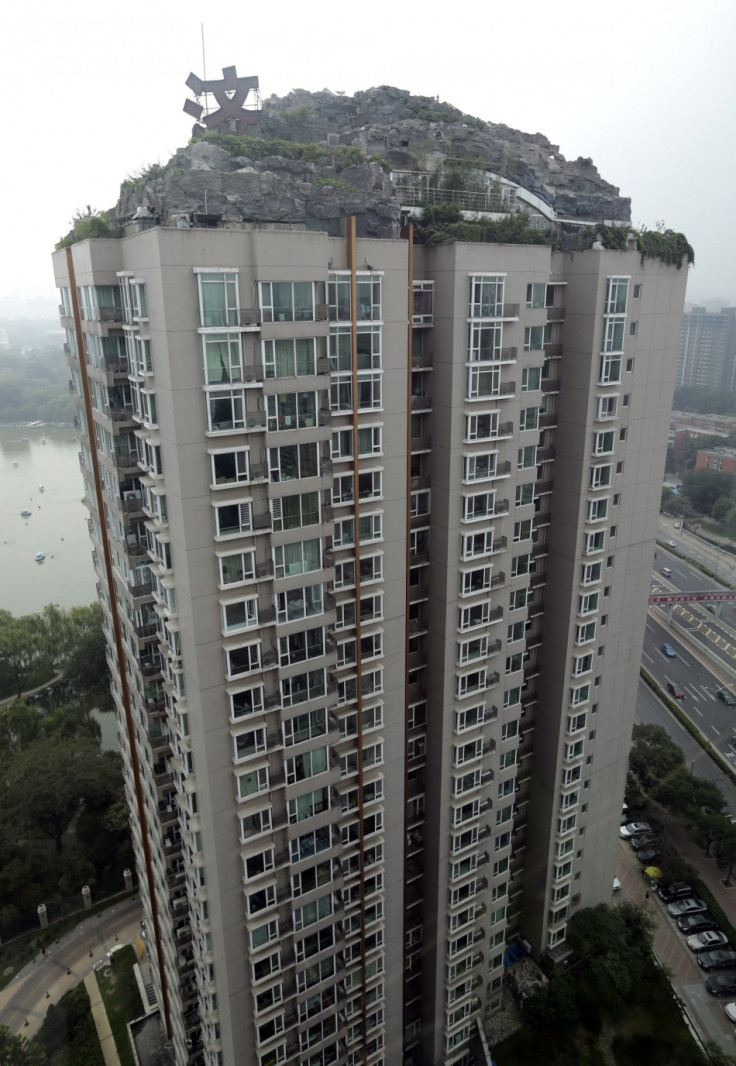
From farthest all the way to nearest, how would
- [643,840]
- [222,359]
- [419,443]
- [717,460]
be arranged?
1. [717,460]
2. [643,840]
3. [419,443]
4. [222,359]

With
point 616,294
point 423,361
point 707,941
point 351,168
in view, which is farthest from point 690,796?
point 351,168

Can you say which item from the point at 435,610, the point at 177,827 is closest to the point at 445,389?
the point at 435,610

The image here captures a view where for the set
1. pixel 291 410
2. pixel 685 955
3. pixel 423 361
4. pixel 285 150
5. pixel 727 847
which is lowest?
pixel 685 955

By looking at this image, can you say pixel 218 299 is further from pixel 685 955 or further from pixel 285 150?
pixel 685 955

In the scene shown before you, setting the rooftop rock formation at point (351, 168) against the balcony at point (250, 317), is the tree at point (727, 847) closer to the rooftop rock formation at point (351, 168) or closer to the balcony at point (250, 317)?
the rooftop rock formation at point (351, 168)

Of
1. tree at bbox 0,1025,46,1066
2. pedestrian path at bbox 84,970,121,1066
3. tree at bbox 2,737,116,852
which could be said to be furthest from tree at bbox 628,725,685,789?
tree at bbox 0,1025,46,1066
